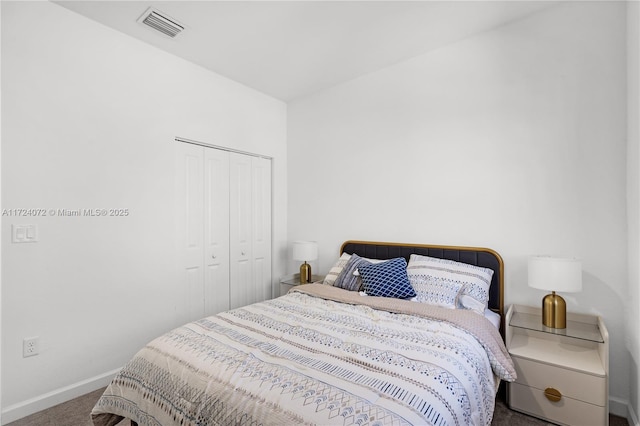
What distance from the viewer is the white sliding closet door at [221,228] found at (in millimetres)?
3012

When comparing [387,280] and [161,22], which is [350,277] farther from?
[161,22]

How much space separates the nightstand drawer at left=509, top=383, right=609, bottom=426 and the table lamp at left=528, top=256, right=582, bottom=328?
0.43 metres

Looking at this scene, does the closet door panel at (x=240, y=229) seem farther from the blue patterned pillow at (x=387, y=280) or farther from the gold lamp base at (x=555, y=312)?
the gold lamp base at (x=555, y=312)

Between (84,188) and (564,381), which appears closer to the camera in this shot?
(564,381)

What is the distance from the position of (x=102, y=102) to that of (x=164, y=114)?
1.58ft

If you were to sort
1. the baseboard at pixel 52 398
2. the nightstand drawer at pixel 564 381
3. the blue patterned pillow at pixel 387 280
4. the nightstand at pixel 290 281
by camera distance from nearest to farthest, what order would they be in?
the nightstand drawer at pixel 564 381, the baseboard at pixel 52 398, the blue patterned pillow at pixel 387 280, the nightstand at pixel 290 281

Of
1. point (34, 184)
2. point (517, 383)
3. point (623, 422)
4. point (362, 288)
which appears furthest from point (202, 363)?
point (623, 422)

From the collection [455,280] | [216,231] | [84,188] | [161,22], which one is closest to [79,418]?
[84,188]

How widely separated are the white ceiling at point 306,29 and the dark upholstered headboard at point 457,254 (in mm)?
1805

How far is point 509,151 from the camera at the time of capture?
2.49 meters

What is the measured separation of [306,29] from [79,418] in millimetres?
3215

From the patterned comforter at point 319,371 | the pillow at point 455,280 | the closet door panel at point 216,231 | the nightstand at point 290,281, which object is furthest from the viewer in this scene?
the nightstand at point 290,281

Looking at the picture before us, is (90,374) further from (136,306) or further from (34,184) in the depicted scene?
(34,184)

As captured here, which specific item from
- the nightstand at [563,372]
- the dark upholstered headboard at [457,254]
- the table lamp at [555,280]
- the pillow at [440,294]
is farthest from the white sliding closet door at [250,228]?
the table lamp at [555,280]
